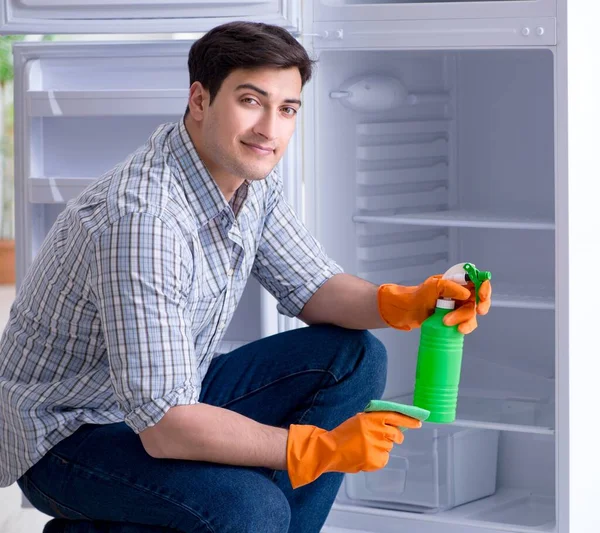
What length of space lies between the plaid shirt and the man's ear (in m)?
0.04

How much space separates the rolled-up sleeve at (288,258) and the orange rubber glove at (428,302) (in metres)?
0.15

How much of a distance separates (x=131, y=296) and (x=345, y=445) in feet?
1.46

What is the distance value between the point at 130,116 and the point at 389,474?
1.11 m

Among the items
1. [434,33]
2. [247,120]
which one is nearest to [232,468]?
[247,120]

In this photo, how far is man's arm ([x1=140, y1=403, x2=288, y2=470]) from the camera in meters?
1.76

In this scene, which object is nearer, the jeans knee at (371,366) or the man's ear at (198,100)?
the man's ear at (198,100)

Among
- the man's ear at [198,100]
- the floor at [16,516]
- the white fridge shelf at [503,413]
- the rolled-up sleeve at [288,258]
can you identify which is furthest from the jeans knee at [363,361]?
the floor at [16,516]

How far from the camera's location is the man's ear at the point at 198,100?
1.97 meters

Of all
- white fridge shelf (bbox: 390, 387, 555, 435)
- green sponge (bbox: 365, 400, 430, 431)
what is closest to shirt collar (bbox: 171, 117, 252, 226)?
green sponge (bbox: 365, 400, 430, 431)

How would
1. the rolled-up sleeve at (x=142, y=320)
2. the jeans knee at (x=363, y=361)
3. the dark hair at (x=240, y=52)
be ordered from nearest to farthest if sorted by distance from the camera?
the rolled-up sleeve at (x=142, y=320) < the dark hair at (x=240, y=52) < the jeans knee at (x=363, y=361)

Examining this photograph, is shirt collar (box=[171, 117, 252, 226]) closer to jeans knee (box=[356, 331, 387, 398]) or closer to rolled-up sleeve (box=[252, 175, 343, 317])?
rolled-up sleeve (box=[252, 175, 343, 317])

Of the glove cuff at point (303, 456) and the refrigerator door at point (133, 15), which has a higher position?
the refrigerator door at point (133, 15)

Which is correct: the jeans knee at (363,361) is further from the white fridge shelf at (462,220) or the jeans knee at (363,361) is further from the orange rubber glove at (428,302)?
the white fridge shelf at (462,220)

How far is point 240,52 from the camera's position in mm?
1912
